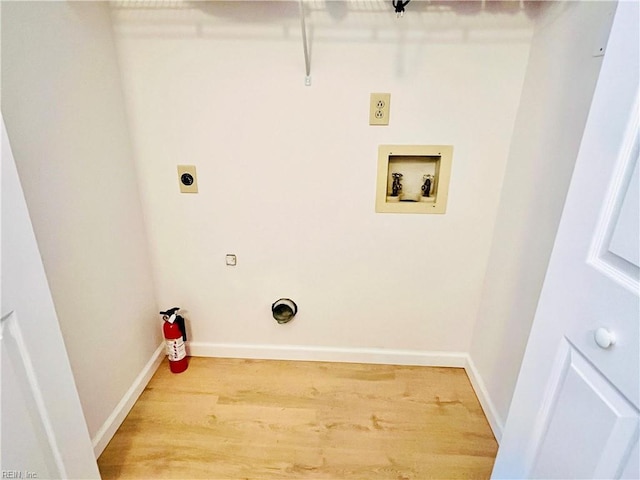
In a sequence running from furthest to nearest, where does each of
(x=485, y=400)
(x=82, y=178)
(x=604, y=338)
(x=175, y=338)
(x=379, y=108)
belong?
(x=175, y=338)
(x=485, y=400)
(x=379, y=108)
(x=82, y=178)
(x=604, y=338)

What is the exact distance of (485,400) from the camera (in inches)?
60.2

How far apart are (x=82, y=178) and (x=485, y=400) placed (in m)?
2.02

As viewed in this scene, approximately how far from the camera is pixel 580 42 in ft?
3.28

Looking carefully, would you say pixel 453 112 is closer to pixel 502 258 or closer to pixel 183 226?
pixel 502 258

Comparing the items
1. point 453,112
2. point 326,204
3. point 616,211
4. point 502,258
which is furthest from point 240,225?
point 616,211

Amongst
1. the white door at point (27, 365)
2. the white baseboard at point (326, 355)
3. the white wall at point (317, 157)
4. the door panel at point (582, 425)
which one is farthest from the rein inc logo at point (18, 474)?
the door panel at point (582, 425)

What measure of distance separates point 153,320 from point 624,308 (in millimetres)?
1940

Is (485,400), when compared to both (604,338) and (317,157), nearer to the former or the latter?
(604,338)

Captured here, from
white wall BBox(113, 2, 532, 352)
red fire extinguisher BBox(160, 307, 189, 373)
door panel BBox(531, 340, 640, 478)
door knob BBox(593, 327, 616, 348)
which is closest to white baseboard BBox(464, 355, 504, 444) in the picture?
white wall BBox(113, 2, 532, 352)

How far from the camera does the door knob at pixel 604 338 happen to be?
0.59 metres

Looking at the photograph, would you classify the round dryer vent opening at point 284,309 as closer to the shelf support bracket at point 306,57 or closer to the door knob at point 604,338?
the shelf support bracket at point 306,57

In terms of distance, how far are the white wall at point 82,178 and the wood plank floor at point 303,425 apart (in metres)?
0.25

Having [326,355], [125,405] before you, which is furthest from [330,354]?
[125,405]

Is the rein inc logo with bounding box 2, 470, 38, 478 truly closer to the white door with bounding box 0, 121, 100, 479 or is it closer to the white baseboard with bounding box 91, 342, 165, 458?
the white door with bounding box 0, 121, 100, 479
